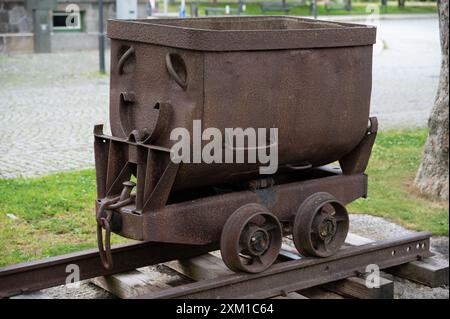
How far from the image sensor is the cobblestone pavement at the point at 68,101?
8.88 meters

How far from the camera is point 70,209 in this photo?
6.75 metres

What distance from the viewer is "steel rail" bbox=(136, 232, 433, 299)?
450cm

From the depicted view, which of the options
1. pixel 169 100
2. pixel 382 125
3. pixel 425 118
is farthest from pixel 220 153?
pixel 425 118

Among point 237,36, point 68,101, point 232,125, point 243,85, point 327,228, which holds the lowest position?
point 68,101

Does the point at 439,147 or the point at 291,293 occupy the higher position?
the point at 439,147

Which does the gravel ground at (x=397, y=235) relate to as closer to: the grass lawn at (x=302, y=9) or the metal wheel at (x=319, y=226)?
the metal wheel at (x=319, y=226)

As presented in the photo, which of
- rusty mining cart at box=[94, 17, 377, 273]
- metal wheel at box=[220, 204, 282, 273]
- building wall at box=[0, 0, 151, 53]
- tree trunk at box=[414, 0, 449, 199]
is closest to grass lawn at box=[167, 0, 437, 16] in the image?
building wall at box=[0, 0, 151, 53]

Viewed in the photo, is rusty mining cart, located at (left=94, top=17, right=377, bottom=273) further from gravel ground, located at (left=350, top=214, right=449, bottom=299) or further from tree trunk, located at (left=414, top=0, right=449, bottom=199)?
tree trunk, located at (left=414, top=0, right=449, bottom=199)

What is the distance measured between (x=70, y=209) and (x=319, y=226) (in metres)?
2.53

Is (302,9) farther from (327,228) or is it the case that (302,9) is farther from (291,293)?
(291,293)

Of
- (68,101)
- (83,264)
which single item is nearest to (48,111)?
(68,101)

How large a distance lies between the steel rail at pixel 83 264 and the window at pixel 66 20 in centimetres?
1343

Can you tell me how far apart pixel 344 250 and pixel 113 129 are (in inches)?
62.3

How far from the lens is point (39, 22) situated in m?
17.2
